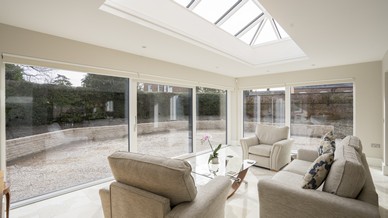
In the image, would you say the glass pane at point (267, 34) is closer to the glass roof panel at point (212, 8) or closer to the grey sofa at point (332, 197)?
the glass roof panel at point (212, 8)

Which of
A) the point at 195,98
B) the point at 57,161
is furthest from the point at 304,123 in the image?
the point at 57,161

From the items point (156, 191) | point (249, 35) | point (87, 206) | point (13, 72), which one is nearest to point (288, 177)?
point (156, 191)

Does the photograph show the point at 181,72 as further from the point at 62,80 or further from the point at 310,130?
the point at 310,130

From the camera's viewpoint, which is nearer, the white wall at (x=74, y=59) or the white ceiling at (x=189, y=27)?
the white ceiling at (x=189, y=27)

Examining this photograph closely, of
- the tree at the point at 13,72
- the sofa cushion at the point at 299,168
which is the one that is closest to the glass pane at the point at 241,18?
the sofa cushion at the point at 299,168

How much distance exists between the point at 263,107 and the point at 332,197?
4387 millimetres

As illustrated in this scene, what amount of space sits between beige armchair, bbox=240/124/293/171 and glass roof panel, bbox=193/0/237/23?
2634 mm

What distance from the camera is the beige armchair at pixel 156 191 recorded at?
122cm

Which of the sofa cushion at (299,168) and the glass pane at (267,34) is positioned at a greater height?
the glass pane at (267,34)

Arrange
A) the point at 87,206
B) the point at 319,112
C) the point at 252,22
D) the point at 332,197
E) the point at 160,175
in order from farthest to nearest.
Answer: the point at 319,112 → the point at 252,22 → the point at 87,206 → the point at 332,197 → the point at 160,175

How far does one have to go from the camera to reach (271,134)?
A: 167 inches

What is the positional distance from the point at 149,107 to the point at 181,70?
46.1 inches

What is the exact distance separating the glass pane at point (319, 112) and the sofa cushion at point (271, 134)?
3.27 feet

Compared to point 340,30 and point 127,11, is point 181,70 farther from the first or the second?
point 340,30
